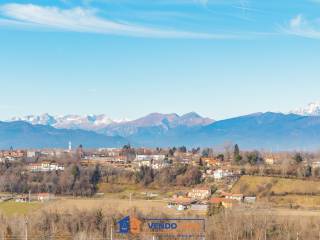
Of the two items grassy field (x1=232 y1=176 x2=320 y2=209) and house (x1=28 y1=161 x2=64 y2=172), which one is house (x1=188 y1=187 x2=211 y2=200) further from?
house (x1=28 y1=161 x2=64 y2=172)

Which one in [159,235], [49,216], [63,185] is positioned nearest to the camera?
[159,235]

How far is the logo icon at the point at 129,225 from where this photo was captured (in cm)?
2038

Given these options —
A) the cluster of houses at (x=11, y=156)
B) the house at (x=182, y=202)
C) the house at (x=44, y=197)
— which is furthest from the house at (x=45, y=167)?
the house at (x=182, y=202)

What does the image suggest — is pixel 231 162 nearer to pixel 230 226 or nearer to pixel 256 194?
pixel 256 194

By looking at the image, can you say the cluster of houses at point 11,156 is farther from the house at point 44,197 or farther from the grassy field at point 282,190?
the grassy field at point 282,190

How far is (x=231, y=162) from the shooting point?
53250 millimetres

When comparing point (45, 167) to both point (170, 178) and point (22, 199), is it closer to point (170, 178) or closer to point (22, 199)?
point (170, 178)

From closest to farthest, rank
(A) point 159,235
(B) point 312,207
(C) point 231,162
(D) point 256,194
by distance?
(A) point 159,235 → (B) point 312,207 → (D) point 256,194 → (C) point 231,162

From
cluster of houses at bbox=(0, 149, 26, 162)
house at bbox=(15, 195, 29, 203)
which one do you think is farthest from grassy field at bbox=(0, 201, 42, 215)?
cluster of houses at bbox=(0, 149, 26, 162)

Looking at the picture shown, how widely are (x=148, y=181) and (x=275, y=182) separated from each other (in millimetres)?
10962

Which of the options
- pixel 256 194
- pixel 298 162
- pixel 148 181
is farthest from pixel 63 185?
Answer: pixel 298 162

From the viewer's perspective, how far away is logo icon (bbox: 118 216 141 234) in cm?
2038

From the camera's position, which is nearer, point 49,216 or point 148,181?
point 49,216

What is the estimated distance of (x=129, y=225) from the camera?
21.6m
